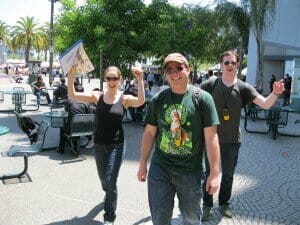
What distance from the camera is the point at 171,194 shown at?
330 cm

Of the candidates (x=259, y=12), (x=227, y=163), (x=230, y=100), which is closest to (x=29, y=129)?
(x=227, y=163)

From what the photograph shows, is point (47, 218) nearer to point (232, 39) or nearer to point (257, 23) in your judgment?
point (257, 23)

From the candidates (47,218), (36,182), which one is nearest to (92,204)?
(47,218)

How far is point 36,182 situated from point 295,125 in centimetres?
1027

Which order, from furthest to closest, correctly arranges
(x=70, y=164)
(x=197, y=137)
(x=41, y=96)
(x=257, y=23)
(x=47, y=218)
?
(x=257, y=23)
(x=41, y=96)
(x=70, y=164)
(x=47, y=218)
(x=197, y=137)

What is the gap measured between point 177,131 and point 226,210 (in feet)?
7.33

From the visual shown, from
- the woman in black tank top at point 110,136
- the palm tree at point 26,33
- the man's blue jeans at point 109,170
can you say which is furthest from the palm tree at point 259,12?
the palm tree at point 26,33

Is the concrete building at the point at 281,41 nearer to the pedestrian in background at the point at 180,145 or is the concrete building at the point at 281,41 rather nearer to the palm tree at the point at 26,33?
the pedestrian in background at the point at 180,145

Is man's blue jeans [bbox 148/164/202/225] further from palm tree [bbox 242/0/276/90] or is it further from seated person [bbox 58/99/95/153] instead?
palm tree [bbox 242/0/276/90]

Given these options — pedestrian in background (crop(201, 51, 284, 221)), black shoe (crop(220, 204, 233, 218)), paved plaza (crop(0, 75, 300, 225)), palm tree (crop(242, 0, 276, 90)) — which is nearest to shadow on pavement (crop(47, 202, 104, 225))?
paved plaza (crop(0, 75, 300, 225))

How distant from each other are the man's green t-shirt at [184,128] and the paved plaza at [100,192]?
179 centimetres

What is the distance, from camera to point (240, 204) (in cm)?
556

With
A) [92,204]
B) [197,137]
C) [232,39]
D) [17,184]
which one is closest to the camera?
[197,137]

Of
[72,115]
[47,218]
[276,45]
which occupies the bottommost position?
[47,218]
